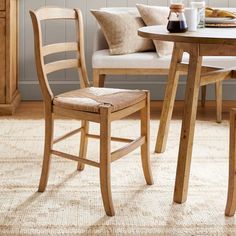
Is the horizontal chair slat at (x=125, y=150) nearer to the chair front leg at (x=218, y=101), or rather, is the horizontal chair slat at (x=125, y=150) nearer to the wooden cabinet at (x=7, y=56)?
the chair front leg at (x=218, y=101)

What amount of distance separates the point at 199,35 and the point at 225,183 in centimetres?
80

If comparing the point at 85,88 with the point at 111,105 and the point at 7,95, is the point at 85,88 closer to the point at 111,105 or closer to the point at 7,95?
the point at 111,105

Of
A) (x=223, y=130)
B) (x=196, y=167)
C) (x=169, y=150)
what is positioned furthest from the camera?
(x=223, y=130)

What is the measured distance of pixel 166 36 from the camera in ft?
8.54

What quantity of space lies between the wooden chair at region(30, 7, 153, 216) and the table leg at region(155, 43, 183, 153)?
0.59 metres

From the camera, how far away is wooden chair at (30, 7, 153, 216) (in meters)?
2.48

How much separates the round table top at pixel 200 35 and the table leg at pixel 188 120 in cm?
10

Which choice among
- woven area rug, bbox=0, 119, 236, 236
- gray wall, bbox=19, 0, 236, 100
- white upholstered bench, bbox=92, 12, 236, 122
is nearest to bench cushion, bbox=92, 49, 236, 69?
white upholstered bench, bbox=92, 12, 236, 122

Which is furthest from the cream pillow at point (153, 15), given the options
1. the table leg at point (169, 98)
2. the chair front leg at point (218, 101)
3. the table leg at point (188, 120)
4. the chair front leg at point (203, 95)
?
the table leg at point (188, 120)

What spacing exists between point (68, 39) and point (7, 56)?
0.80 m

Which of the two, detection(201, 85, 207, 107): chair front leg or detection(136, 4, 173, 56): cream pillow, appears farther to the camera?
detection(201, 85, 207, 107): chair front leg

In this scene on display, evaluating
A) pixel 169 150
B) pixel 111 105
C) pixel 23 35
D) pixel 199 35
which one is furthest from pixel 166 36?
pixel 23 35

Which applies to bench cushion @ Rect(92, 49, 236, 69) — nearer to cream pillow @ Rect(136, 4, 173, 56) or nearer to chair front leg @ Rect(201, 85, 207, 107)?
cream pillow @ Rect(136, 4, 173, 56)

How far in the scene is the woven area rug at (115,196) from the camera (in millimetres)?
2395
